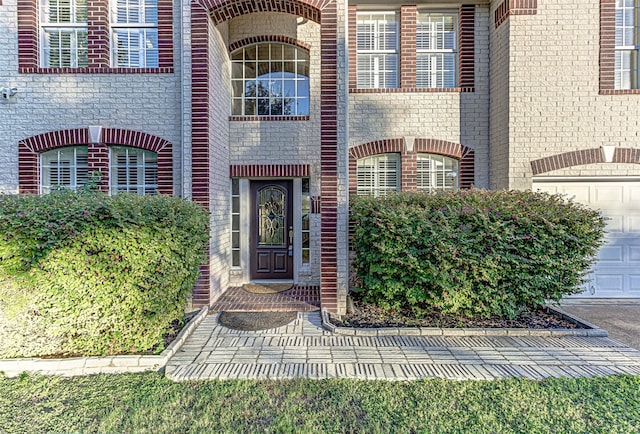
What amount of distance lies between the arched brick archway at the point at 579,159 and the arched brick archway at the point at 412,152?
1.12 metres

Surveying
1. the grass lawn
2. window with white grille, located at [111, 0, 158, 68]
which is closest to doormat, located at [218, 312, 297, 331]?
the grass lawn

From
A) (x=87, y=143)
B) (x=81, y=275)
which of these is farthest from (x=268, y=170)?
(x=81, y=275)

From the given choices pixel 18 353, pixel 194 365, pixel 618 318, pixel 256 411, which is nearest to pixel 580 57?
pixel 618 318

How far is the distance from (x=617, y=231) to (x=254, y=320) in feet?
22.4

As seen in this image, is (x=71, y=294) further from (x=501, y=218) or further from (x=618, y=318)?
(x=618, y=318)

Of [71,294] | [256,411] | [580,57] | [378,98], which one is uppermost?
[580,57]

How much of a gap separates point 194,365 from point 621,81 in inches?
337

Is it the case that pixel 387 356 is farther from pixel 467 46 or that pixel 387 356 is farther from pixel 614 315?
pixel 467 46

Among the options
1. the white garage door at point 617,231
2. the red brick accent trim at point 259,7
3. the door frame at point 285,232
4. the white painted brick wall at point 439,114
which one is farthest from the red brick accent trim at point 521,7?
the door frame at point 285,232

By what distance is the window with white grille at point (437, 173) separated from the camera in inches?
254

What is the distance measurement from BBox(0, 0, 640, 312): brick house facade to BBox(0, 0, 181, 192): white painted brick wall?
0.08 feet

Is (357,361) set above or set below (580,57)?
below

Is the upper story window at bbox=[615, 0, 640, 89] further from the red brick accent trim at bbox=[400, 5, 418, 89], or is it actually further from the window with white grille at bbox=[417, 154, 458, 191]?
the red brick accent trim at bbox=[400, 5, 418, 89]

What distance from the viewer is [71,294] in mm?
3369
